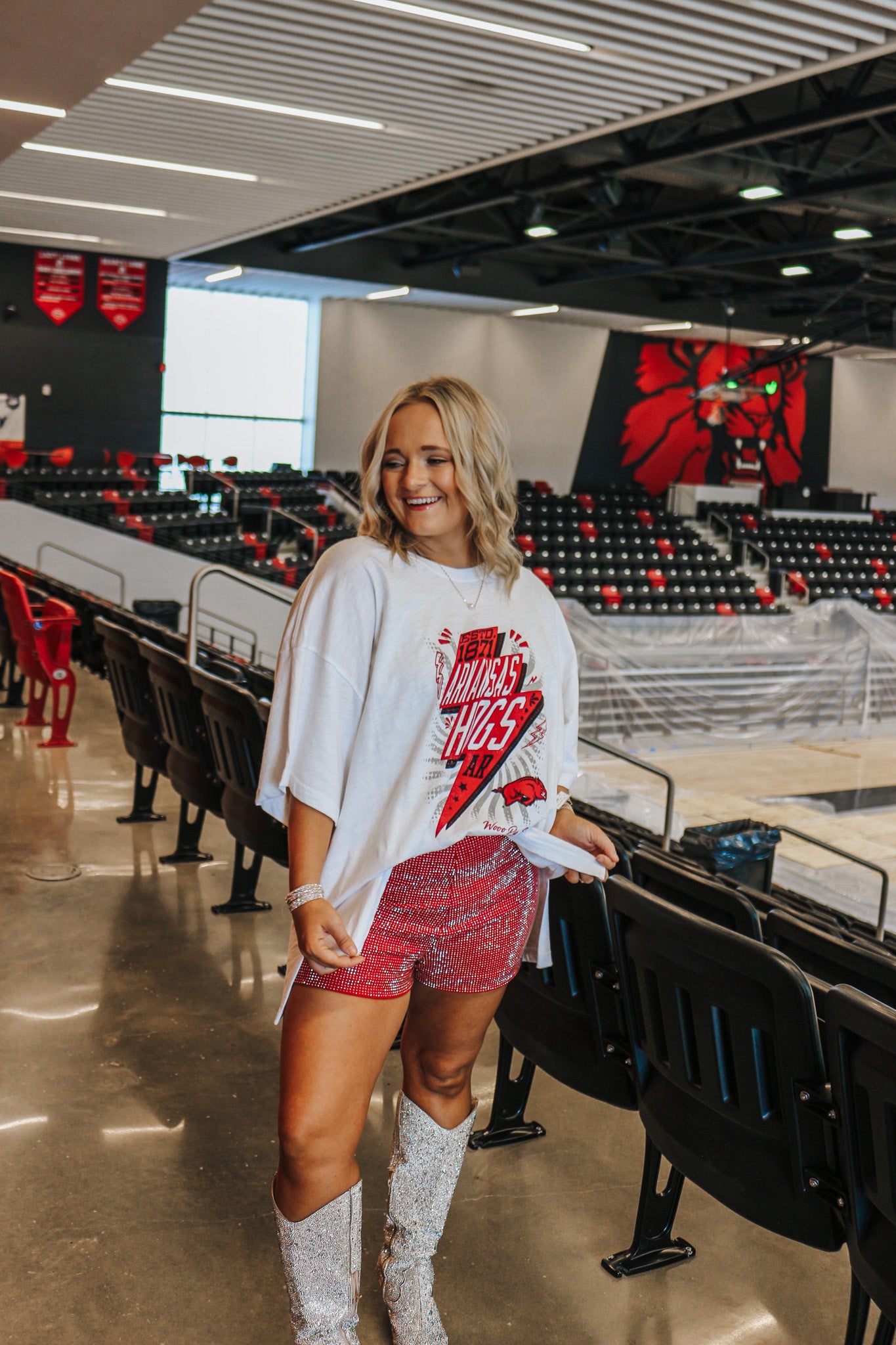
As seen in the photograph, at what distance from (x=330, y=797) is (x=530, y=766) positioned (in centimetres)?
32

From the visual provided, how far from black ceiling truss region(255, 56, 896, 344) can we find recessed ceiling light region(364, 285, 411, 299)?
22 cm

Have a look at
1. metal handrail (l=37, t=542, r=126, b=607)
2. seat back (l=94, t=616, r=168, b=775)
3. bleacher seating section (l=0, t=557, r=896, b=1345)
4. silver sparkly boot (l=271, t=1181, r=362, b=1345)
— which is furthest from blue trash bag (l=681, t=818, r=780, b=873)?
metal handrail (l=37, t=542, r=126, b=607)

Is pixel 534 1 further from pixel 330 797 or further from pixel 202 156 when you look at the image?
pixel 330 797

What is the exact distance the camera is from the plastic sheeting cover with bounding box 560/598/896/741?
10445 mm

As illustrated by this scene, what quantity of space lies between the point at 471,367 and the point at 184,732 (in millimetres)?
19792

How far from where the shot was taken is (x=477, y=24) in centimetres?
630

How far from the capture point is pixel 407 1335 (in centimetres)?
191

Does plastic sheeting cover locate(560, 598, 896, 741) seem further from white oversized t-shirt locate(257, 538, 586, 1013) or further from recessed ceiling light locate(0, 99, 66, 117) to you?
white oversized t-shirt locate(257, 538, 586, 1013)

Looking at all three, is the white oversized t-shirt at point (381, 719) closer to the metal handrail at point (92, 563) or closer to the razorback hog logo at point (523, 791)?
the razorback hog logo at point (523, 791)

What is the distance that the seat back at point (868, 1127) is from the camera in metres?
1.56

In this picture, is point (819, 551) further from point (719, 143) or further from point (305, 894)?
point (305, 894)

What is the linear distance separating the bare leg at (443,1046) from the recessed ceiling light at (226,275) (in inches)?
699

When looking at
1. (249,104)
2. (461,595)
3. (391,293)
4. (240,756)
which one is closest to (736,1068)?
(461,595)

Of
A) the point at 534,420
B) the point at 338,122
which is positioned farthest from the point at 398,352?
the point at 338,122
